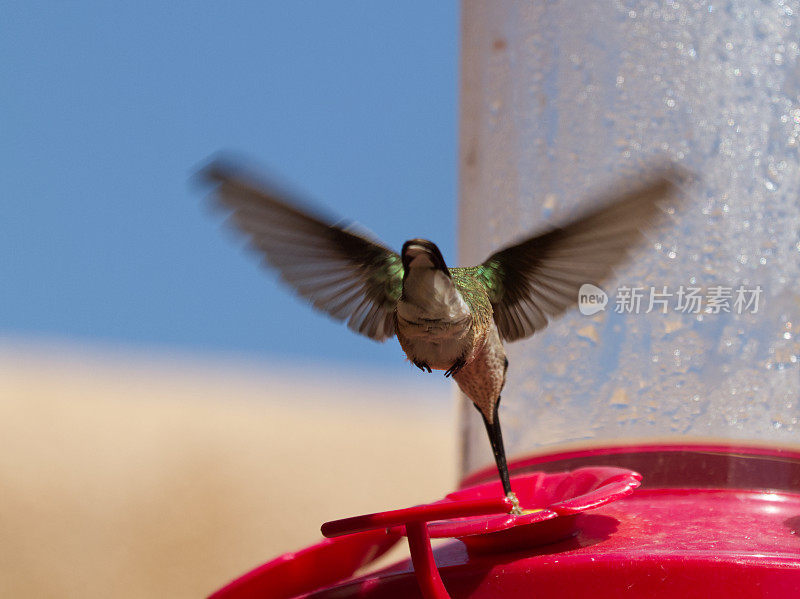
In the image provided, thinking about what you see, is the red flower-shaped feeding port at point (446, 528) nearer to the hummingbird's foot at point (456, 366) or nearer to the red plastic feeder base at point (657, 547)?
the red plastic feeder base at point (657, 547)

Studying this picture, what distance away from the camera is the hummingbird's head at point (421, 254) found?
1286 millimetres

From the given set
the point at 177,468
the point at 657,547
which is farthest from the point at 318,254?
the point at 177,468

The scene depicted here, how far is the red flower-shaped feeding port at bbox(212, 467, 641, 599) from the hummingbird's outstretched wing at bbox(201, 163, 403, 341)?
1.18 ft

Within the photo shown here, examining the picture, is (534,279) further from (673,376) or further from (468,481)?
(468,481)

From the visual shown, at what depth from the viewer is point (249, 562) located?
906cm

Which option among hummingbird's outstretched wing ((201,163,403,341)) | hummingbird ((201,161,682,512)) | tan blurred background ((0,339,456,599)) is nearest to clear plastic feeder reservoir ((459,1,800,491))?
hummingbird ((201,161,682,512))

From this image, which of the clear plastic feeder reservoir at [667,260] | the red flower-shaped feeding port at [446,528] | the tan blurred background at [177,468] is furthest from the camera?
the tan blurred background at [177,468]

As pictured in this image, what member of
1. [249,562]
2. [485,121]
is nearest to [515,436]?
[485,121]

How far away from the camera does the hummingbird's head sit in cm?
129

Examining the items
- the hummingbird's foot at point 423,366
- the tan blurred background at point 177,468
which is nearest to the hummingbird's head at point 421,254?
the hummingbird's foot at point 423,366

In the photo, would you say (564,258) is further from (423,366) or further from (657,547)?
(657,547)

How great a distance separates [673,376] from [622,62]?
2.43 feet

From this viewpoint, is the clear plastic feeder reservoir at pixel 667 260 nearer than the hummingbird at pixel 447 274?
No

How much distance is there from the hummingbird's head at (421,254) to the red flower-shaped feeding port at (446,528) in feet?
1.03
